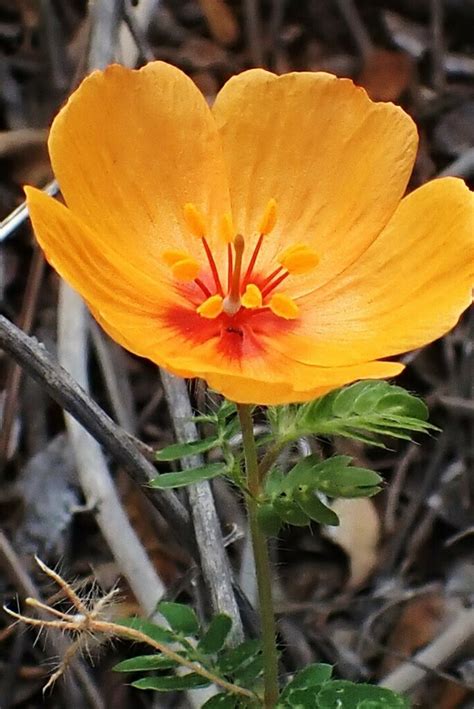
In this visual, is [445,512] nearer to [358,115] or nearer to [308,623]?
[308,623]

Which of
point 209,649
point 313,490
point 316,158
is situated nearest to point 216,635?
point 209,649

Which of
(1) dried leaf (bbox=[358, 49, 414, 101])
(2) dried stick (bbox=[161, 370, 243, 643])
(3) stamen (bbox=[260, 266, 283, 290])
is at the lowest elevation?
(2) dried stick (bbox=[161, 370, 243, 643])

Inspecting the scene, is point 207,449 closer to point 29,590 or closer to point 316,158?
point 316,158

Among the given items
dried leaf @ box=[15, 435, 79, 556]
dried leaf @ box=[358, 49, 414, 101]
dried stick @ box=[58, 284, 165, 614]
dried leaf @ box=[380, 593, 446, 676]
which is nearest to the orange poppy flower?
dried stick @ box=[58, 284, 165, 614]

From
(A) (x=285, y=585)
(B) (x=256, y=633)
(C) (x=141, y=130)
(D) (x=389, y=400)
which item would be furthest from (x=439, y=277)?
(A) (x=285, y=585)

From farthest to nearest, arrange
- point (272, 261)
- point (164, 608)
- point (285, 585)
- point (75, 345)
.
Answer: point (285, 585), point (75, 345), point (272, 261), point (164, 608)

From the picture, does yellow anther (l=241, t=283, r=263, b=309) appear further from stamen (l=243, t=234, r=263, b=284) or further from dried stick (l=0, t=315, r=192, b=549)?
dried stick (l=0, t=315, r=192, b=549)
